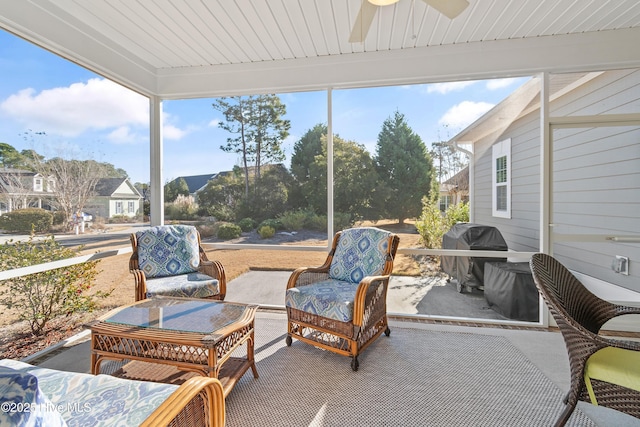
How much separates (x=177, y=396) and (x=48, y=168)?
9.40 feet

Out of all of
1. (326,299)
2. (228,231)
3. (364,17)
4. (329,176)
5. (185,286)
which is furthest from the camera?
(228,231)

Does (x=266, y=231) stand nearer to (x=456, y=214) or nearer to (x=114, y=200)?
(x=114, y=200)

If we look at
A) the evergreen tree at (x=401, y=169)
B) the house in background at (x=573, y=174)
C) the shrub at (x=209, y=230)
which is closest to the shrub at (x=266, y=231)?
the shrub at (x=209, y=230)

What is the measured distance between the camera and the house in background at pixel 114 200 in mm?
3301

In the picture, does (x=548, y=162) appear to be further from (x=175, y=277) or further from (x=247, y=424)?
(x=175, y=277)

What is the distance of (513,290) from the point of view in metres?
3.30

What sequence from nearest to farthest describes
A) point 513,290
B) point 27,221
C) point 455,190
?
point 27,221 < point 513,290 < point 455,190

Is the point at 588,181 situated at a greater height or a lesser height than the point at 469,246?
greater

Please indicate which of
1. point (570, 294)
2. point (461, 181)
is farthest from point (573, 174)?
point (570, 294)

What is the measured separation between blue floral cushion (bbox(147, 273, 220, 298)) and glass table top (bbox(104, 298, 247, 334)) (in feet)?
0.91

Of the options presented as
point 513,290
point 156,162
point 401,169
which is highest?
point 156,162

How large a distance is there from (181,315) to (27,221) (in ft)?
5.65

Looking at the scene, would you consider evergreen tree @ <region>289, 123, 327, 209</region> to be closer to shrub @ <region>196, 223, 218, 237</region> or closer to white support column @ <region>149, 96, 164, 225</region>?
shrub @ <region>196, 223, 218, 237</region>

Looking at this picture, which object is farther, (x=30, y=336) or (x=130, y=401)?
(x=30, y=336)
